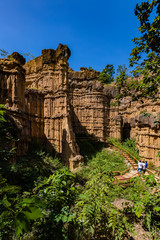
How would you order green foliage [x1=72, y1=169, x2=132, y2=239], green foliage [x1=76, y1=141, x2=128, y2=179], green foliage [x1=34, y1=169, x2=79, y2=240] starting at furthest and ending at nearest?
green foliage [x1=76, y1=141, x2=128, y2=179]
green foliage [x1=72, y1=169, x2=132, y2=239]
green foliage [x1=34, y1=169, x2=79, y2=240]

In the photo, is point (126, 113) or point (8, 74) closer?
point (8, 74)

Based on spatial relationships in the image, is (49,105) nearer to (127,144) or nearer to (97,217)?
(97,217)

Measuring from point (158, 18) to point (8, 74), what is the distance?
9.66 meters

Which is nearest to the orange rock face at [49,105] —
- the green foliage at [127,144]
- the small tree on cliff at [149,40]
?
the green foliage at [127,144]

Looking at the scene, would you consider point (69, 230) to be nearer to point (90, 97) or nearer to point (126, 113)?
point (90, 97)

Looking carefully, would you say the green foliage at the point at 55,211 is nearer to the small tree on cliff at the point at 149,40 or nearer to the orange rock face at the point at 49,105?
the small tree on cliff at the point at 149,40

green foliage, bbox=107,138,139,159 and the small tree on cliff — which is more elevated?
the small tree on cliff

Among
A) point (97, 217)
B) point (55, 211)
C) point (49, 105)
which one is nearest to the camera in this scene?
point (55, 211)

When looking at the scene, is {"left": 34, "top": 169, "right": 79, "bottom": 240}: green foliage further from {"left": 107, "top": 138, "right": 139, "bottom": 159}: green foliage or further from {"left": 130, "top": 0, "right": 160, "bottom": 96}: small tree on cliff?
{"left": 107, "top": 138, "right": 139, "bottom": 159}: green foliage

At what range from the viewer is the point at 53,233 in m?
2.03

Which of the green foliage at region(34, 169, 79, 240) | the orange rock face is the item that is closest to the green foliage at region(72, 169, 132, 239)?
the green foliage at region(34, 169, 79, 240)

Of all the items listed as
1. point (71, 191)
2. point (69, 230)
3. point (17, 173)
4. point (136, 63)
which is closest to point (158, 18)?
point (136, 63)

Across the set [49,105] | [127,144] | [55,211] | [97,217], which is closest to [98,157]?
[127,144]

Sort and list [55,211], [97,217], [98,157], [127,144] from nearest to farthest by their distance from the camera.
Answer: [55,211], [97,217], [98,157], [127,144]
